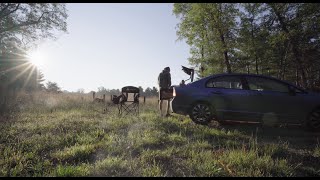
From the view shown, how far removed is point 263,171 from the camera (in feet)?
15.3

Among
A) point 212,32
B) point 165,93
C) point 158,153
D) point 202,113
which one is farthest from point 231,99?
point 212,32

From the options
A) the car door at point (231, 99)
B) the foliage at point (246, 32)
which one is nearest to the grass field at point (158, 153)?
the car door at point (231, 99)

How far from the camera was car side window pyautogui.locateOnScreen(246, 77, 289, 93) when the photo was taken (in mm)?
8461

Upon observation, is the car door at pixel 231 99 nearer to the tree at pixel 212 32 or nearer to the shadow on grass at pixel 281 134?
the shadow on grass at pixel 281 134

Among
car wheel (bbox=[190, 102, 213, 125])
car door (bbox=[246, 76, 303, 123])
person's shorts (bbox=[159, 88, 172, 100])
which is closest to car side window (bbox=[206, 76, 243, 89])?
car door (bbox=[246, 76, 303, 123])

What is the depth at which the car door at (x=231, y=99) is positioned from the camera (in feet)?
27.8

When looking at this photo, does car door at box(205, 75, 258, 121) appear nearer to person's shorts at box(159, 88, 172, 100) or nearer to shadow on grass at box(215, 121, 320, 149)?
shadow on grass at box(215, 121, 320, 149)

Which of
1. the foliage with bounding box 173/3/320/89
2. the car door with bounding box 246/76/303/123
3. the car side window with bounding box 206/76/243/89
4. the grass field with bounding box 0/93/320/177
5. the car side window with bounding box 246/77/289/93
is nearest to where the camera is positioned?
the grass field with bounding box 0/93/320/177

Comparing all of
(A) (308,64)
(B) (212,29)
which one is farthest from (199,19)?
(A) (308,64)

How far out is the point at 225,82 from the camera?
8812 millimetres

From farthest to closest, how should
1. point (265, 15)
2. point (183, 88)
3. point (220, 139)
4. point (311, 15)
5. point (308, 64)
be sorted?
point (308, 64)
point (265, 15)
point (311, 15)
point (183, 88)
point (220, 139)

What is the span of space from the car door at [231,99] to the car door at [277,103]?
23 cm

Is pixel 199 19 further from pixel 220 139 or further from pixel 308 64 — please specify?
pixel 220 139

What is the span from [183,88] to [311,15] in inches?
665
